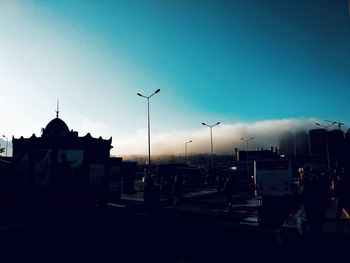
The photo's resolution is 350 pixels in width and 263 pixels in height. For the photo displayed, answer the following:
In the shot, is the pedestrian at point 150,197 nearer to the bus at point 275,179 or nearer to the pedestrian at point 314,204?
the pedestrian at point 314,204

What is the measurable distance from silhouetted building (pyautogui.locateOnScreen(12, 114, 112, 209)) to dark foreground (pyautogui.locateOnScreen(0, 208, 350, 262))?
7850 millimetres

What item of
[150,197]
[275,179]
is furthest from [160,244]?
[275,179]

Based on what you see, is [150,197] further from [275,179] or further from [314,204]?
[275,179]

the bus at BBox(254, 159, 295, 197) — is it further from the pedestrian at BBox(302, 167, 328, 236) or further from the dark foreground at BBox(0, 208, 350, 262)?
the pedestrian at BBox(302, 167, 328, 236)

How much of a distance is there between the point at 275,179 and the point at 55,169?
15.9 metres

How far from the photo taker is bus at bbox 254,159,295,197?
24.6m

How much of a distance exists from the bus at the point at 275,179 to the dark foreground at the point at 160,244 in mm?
12350

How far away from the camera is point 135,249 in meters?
9.25

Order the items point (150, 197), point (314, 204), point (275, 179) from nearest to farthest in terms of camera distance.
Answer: point (314, 204) < point (150, 197) < point (275, 179)

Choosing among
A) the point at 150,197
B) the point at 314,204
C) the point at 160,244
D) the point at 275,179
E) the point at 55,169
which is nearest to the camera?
the point at 160,244

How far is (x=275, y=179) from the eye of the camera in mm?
24844

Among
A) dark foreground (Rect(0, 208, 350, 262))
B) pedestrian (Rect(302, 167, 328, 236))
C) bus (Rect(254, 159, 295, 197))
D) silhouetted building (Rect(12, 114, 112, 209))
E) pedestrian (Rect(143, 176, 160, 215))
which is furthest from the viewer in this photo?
bus (Rect(254, 159, 295, 197))

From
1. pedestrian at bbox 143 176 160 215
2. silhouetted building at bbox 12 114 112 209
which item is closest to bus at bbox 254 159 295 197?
silhouetted building at bbox 12 114 112 209

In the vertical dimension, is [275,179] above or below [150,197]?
above
